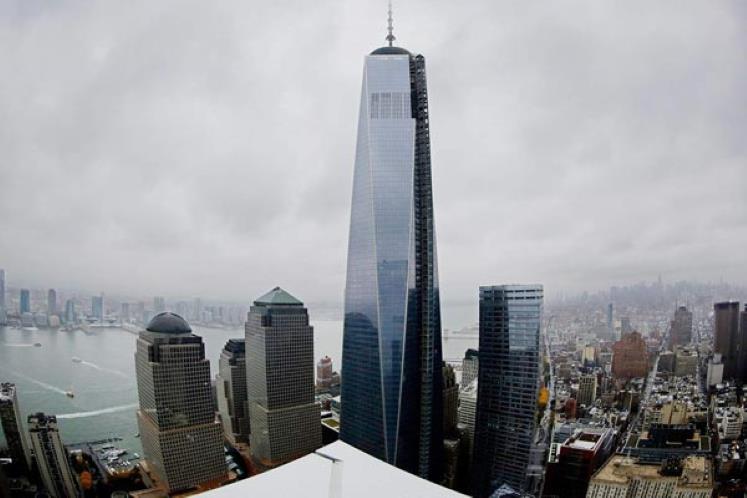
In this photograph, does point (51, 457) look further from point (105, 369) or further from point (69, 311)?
point (69, 311)

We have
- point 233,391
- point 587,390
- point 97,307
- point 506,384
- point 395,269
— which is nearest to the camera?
point 97,307

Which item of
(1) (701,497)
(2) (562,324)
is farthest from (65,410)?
(1) (701,497)

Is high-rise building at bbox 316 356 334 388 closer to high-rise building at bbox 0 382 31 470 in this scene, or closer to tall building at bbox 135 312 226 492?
tall building at bbox 135 312 226 492

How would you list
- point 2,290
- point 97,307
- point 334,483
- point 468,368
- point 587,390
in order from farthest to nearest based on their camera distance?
point 468,368 → point 587,390 → point 97,307 → point 2,290 → point 334,483

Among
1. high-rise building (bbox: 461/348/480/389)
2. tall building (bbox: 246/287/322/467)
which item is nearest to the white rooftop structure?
tall building (bbox: 246/287/322/467)

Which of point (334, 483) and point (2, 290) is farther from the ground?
point (2, 290)

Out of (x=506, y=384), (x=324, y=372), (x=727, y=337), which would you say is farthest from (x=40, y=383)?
(x=727, y=337)
